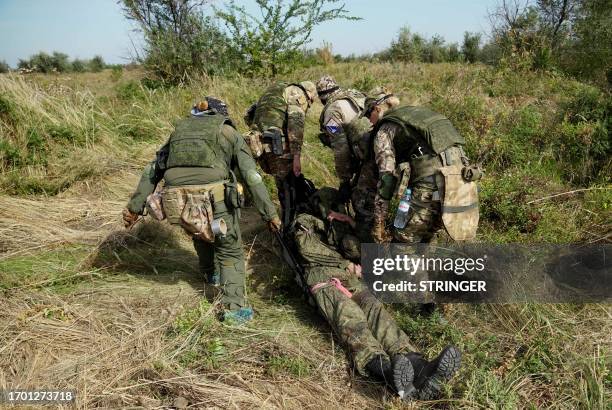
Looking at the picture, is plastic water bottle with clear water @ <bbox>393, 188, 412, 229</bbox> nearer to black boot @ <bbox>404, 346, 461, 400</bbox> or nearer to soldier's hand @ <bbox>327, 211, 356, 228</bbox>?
soldier's hand @ <bbox>327, 211, 356, 228</bbox>

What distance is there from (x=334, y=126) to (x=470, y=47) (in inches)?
538

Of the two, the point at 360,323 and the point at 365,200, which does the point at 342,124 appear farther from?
the point at 360,323

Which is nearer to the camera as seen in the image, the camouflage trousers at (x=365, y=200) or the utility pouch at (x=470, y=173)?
the utility pouch at (x=470, y=173)

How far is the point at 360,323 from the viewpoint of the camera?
314cm

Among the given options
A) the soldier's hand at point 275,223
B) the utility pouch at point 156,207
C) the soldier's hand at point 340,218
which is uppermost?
the utility pouch at point 156,207

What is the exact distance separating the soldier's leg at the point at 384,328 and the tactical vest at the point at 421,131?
3.82 ft

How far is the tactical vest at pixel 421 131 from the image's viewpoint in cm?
334

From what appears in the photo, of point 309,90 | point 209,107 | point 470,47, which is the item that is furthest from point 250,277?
point 470,47

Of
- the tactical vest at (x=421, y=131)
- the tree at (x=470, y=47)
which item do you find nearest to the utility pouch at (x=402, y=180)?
the tactical vest at (x=421, y=131)

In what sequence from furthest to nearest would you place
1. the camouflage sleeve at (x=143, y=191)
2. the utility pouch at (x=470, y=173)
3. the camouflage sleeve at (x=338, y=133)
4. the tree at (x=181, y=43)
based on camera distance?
the tree at (x=181, y=43) → the camouflage sleeve at (x=338, y=133) → the camouflage sleeve at (x=143, y=191) → the utility pouch at (x=470, y=173)

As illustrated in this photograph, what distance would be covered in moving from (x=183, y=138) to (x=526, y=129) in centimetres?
434

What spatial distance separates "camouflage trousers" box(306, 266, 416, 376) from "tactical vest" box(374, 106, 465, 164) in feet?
3.82

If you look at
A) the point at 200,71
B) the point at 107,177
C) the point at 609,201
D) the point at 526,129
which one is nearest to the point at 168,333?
the point at 107,177

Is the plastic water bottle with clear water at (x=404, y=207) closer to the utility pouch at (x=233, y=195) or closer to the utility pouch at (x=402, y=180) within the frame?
the utility pouch at (x=402, y=180)
